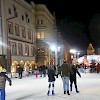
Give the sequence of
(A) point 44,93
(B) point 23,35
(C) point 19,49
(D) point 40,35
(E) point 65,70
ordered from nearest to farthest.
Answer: (E) point 65,70
(A) point 44,93
(C) point 19,49
(B) point 23,35
(D) point 40,35

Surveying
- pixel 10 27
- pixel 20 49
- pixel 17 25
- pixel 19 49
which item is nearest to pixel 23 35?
pixel 20 49

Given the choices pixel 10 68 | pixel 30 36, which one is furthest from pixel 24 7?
pixel 10 68

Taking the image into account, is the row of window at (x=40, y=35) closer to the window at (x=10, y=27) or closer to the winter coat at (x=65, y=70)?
the window at (x=10, y=27)

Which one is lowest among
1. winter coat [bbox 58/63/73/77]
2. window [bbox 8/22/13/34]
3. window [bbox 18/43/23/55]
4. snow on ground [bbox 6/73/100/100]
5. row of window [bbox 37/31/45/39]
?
snow on ground [bbox 6/73/100/100]

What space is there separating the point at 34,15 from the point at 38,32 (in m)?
3.60

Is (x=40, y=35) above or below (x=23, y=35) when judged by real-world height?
above

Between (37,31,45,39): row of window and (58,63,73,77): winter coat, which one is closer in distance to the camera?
(58,63,73,77): winter coat

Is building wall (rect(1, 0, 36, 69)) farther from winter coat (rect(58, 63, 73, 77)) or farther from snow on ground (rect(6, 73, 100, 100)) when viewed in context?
winter coat (rect(58, 63, 73, 77))

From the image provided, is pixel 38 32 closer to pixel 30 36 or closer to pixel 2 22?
pixel 30 36

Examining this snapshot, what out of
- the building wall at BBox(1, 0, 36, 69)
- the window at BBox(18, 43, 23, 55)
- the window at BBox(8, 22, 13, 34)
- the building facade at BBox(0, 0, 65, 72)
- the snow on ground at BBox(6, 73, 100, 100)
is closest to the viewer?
the snow on ground at BBox(6, 73, 100, 100)

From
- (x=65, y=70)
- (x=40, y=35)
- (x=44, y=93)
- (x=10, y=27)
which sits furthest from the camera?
(x=40, y=35)

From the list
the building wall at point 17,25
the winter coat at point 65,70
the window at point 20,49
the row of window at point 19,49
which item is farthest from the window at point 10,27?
the winter coat at point 65,70

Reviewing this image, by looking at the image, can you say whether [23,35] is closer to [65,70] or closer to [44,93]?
[44,93]

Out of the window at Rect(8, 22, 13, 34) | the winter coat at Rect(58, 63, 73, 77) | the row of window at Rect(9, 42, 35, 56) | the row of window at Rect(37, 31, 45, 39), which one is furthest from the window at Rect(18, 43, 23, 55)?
the winter coat at Rect(58, 63, 73, 77)
